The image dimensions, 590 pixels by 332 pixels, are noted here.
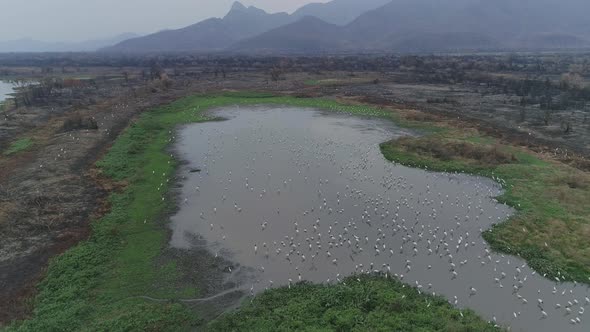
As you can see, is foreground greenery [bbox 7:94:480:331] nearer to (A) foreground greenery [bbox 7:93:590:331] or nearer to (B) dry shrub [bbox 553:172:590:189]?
(A) foreground greenery [bbox 7:93:590:331]

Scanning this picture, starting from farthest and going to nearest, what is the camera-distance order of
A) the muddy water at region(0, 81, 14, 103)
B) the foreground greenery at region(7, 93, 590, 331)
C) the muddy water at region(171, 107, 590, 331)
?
the muddy water at region(0, 81, 14, 103), the muddy water at region(171, 107, 590, 331), the foreground greenery at region(7, 93, 590, 331)

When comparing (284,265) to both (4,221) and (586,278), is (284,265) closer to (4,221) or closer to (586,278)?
(586,278)

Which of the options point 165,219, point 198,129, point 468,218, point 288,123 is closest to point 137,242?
point 165,219

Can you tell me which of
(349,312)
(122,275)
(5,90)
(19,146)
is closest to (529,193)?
(349,312)

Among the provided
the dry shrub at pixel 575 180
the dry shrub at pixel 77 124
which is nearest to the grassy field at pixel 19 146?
the dry shrub at pixel 77 124

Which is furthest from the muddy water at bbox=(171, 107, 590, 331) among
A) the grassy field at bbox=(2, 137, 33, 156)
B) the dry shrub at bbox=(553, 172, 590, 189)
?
the grassy field at bbox=(2, 137, 33, 156)

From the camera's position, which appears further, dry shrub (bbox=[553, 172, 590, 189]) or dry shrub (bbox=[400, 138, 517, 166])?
dry shrub (bbox=[400, 138, 517, 166])

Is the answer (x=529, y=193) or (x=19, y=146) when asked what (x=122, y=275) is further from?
(x=19, y=146)
